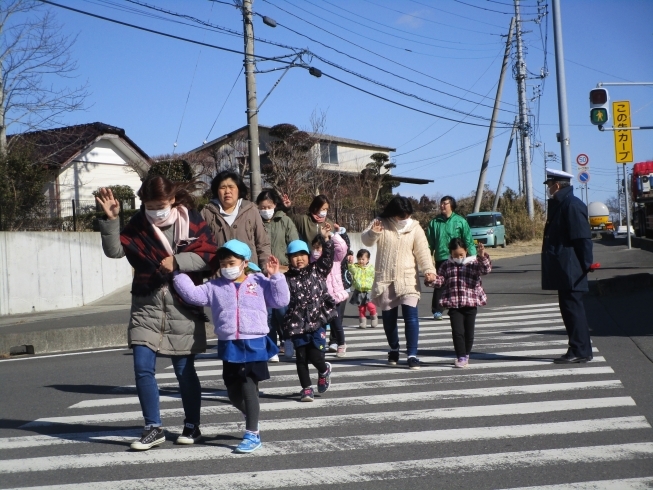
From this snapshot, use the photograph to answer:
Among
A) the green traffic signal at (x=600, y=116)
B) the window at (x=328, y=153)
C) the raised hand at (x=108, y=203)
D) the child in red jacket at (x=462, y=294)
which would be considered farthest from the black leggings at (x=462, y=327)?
the window at (x=328, y=153)

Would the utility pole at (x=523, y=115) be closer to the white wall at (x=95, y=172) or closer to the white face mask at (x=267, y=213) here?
the white wall at (x=95, y=172)

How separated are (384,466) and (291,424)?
4.44 ft

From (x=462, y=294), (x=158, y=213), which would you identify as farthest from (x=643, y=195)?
(x=158, y=213)

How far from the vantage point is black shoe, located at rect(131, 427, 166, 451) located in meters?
5.29

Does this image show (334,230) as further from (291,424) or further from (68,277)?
(68,277)

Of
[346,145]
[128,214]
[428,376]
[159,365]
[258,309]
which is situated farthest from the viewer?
[346,145]

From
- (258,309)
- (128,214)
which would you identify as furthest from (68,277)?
(258,309)

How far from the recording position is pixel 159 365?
9547 mm

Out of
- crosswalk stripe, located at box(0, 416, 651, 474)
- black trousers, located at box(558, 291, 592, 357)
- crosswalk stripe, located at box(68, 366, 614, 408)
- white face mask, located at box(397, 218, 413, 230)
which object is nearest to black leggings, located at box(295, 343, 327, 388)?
crosswalk stripe, located at box(68, 366, 614, 408)

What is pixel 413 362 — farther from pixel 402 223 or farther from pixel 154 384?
pixel 154 384

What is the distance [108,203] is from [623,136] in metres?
20.0

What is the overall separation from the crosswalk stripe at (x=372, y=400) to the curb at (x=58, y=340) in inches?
215

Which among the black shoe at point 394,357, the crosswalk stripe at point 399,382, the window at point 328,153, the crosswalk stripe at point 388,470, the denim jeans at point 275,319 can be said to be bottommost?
the crosswalk stripe at point 388,470

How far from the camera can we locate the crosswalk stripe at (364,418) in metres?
5.82
